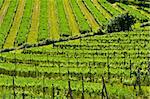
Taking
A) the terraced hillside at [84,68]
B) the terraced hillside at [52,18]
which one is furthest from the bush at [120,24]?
the terraced hillside at [84,68]

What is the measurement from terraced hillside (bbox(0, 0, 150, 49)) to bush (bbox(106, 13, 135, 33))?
268 cm

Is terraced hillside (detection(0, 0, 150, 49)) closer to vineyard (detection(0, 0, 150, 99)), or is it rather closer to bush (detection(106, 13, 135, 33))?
vineyard (detection(0, 0, 150, 99))

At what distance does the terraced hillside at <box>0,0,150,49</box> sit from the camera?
90.8 m

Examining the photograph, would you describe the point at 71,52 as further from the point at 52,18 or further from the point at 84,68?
the point at 52,18

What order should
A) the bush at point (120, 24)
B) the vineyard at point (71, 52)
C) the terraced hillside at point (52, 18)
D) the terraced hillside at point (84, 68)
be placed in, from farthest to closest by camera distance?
the bush at point (120, 24) < the terraced hillside at point (52, 18) < the vineyard at point (71, 52) < the terraced hillside at point (84, 68)

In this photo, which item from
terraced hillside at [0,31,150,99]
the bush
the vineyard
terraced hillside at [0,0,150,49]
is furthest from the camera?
the bush

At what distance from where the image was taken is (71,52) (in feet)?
248

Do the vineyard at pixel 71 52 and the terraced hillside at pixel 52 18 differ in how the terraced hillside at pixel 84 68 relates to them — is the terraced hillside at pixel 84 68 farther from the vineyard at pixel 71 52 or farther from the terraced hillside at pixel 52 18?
the terraced hillside at pixel 52 18

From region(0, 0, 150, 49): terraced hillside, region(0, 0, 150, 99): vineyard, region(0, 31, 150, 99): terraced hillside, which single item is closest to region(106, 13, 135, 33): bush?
region(0, 0, 150, 99): vineyard

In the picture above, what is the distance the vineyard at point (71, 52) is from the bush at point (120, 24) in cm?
149

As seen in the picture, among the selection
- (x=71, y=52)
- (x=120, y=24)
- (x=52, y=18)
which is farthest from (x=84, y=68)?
(x=52, y=18)

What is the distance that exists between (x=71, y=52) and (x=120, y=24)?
1999cm

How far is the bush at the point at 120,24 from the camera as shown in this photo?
91387 millimetres

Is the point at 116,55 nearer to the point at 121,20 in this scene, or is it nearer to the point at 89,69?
the point at 89,69
